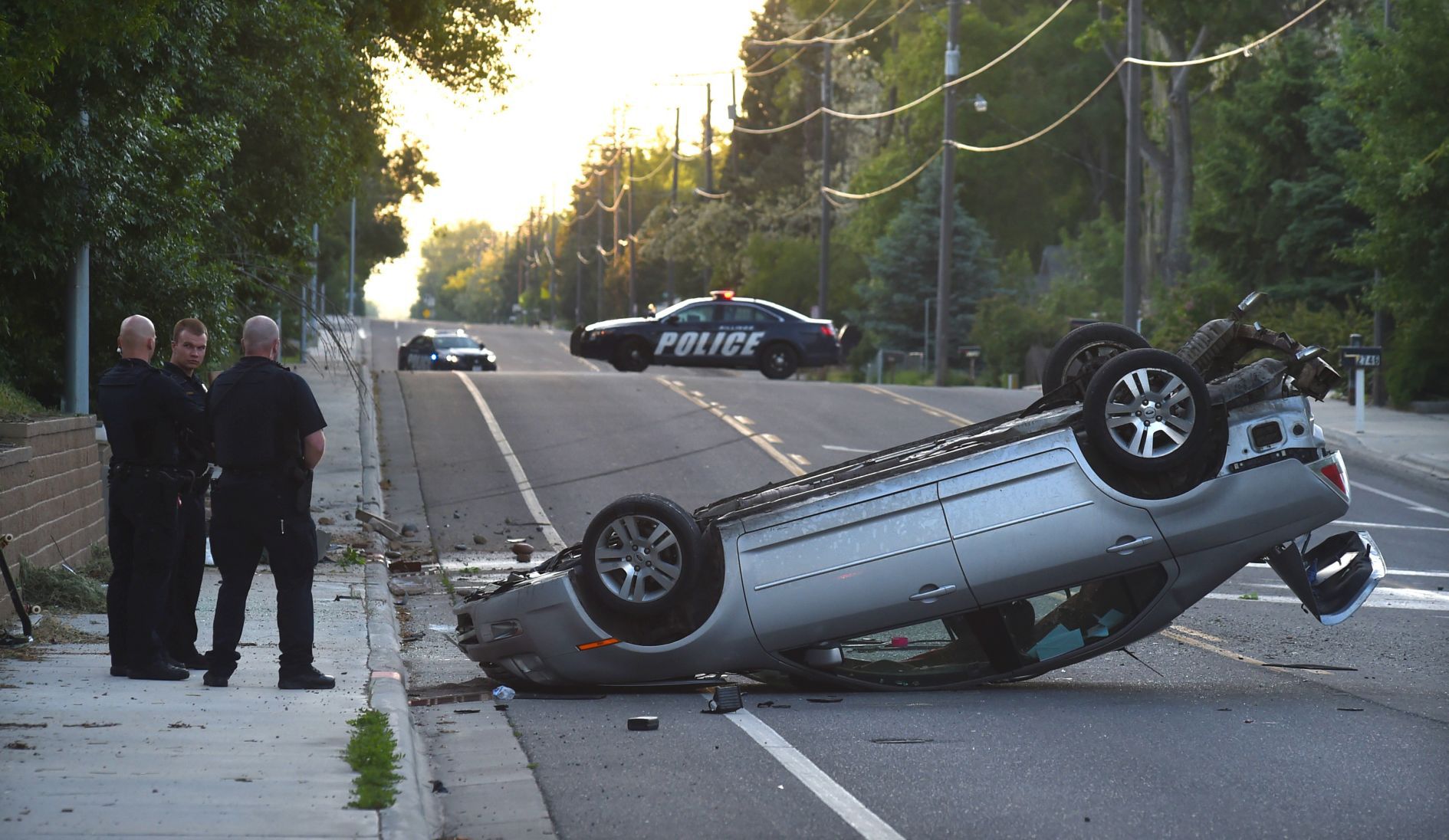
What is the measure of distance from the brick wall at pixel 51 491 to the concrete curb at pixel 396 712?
221 centimetres

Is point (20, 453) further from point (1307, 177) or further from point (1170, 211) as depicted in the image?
point (1170, 211)

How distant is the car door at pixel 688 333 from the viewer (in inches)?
1308

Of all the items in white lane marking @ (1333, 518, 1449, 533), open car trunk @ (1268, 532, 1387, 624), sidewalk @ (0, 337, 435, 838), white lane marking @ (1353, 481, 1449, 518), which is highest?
open car trunk @ (1268, 532, 1387, 624)

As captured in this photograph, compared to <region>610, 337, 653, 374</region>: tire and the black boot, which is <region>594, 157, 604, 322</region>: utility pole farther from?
the black boot

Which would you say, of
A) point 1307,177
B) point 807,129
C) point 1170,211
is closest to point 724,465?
point 1307,177

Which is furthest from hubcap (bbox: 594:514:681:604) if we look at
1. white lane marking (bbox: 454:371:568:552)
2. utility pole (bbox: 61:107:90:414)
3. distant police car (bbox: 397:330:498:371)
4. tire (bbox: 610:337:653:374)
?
distant police car (bbox: 397:330:498:371)

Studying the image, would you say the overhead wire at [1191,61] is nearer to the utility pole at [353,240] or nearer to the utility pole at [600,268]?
the utility pole at [353,240]

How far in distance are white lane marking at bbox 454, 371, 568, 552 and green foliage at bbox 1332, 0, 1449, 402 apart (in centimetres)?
1542

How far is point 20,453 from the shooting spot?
411 inches

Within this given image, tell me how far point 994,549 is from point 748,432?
15.2 meters

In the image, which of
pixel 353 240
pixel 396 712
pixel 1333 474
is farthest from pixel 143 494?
pixel 353 240

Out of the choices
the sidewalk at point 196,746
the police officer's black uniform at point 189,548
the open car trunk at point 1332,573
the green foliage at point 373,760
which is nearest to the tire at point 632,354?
the sidewalk at point 196,746

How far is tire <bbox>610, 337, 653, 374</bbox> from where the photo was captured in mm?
33500

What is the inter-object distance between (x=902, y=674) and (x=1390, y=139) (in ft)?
73.9
